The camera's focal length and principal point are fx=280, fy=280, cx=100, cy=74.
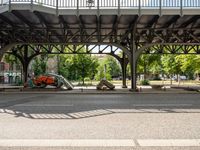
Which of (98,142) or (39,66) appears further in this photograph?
(39,66)

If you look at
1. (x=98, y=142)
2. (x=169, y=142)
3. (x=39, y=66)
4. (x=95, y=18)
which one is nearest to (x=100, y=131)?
(x=98, y=142)

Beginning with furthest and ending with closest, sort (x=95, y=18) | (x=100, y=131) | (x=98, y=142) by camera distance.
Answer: (x=95, y=18)
(x=100, y=131)
(x=98, y=142)

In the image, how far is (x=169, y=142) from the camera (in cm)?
652

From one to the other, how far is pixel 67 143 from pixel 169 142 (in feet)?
7.78

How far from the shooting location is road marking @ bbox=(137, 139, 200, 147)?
20.9ft

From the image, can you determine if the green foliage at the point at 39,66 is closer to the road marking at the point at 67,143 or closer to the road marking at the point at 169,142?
the road marking at the point at 67,143

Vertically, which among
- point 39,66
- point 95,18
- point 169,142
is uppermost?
point 95,18

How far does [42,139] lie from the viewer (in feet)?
22.4

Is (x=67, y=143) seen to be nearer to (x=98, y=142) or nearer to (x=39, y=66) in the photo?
(x=98, y=142)

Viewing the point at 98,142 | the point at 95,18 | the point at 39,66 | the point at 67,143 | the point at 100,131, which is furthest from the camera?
the point at 39,66

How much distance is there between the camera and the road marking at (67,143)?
247 inches

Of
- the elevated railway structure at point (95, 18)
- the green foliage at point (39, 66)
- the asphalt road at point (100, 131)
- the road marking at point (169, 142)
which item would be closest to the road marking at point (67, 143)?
the asphalt road at point (100, 131)

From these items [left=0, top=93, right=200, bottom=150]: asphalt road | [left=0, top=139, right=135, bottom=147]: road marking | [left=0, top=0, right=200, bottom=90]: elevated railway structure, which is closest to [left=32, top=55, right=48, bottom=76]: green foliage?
[left=0, top=0, right=200, bottom=90]: elevated railway structure

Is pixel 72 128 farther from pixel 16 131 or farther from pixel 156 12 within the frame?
pixel 156 12
